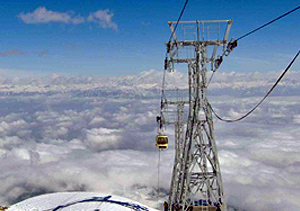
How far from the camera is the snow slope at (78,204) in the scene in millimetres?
48219

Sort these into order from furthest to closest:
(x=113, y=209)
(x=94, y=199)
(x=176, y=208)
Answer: (x=94, y=199), (x=113, y=209), (x=176, y=208)

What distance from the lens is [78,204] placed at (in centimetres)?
4944

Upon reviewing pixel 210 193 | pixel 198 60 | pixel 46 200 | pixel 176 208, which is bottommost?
pixel 46 200

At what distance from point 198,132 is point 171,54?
637 centimetres

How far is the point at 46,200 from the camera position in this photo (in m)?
54.4

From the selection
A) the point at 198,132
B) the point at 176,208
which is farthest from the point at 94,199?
the point at 198,132

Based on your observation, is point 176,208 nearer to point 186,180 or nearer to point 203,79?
point 186,180

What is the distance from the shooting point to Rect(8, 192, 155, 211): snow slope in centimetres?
4822

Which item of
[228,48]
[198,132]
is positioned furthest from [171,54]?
[198,132]

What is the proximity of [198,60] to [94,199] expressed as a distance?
1631 inches

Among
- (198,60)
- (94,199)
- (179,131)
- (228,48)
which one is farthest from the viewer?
(94,199)

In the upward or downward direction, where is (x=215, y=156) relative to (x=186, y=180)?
upward

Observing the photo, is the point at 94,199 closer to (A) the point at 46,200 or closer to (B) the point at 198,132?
(A) the point at 46,200

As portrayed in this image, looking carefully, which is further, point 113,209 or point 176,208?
point 113,209
